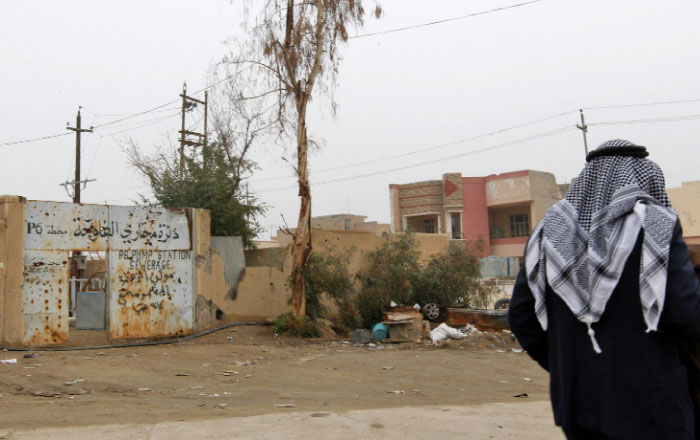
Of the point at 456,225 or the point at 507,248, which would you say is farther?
the point at 507,248

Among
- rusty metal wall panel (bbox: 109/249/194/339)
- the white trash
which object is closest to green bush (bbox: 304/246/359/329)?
the white trash

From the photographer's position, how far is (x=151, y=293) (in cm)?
1291

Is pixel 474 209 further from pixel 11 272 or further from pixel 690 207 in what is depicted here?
pixel 11 272

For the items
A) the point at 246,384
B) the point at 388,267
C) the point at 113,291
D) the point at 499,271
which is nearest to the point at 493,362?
the point at 246,384

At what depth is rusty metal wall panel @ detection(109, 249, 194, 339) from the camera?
12445 millimetres

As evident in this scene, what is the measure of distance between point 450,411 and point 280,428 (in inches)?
73.1

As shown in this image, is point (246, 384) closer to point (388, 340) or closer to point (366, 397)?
point (366, 397)

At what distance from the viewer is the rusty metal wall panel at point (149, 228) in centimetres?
1260

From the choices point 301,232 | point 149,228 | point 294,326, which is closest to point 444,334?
point 294,326

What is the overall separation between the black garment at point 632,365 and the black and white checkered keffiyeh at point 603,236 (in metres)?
0.05

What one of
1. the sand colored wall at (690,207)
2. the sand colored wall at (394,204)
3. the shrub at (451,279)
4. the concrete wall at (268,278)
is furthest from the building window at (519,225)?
the concrete wall at (268,278)

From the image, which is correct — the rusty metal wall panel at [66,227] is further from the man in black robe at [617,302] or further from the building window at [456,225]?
the building window at [456,225]

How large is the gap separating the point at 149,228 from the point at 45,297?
2.50 meters

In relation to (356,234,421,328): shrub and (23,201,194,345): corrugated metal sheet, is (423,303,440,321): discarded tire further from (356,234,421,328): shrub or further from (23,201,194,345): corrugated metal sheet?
(23,201,194,345): corrugated metal sheet
